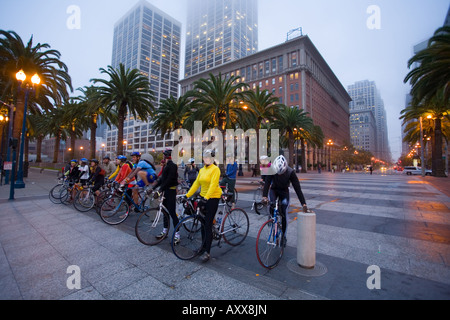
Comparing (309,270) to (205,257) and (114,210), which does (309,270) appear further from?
(114,210)

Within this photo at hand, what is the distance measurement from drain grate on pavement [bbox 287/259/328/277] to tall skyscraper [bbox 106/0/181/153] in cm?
12985

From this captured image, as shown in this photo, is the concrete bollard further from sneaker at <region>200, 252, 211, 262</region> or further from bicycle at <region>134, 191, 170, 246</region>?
bicycle at <region>134, 191, 170, 246</region>

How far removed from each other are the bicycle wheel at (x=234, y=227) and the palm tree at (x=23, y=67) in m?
20.7

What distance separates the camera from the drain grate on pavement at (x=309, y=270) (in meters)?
3.50

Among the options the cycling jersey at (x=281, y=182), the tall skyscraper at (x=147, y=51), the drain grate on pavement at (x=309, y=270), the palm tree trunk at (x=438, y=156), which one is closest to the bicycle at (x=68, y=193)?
the cycling jersey at (x=281, y=182)

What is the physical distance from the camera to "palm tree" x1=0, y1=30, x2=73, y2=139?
55.6 ft

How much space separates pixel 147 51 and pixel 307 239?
579ft

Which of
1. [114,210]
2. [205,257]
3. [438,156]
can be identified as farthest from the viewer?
[438,156]

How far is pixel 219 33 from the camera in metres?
146

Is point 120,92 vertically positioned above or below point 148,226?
above

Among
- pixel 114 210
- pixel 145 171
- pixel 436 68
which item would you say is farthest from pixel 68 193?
pixel 436 68

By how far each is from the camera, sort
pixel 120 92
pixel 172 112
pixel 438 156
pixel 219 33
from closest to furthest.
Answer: pixel 120 92 → pixel 438 156 → pixel 172 112 → pixel 219 33
